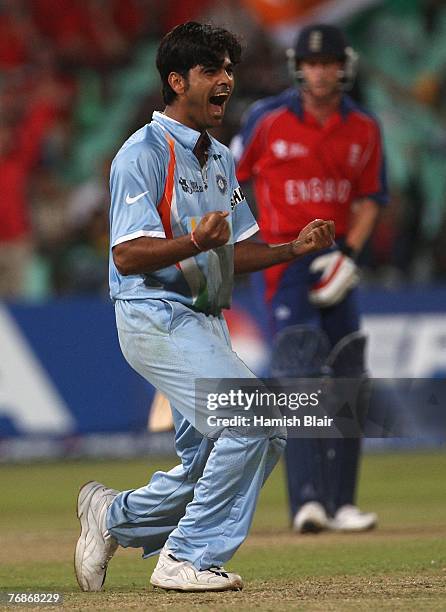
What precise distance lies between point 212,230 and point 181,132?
0.72 metres

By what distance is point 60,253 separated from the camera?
15031 mm

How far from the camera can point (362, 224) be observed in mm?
8023

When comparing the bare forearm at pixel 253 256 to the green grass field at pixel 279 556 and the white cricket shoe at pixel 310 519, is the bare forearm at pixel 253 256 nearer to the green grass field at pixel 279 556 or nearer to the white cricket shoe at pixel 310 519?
the green grass field at pixel 279 556

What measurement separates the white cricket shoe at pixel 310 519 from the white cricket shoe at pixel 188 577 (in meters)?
2.45

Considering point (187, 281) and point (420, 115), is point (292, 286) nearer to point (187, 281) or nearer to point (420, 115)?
point (187, 281)

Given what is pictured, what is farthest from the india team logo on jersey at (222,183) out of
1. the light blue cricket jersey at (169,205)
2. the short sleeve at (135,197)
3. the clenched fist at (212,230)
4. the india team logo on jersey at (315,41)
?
the india team logo on jersey at (315,41)

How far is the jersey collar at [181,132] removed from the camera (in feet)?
17.4

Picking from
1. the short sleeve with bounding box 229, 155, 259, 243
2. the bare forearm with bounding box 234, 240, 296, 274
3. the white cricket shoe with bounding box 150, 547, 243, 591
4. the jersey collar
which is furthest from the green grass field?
the jersey collar

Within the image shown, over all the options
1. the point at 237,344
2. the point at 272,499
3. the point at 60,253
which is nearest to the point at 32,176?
the point at 60,253

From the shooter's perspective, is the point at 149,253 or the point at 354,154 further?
the point at 354,154

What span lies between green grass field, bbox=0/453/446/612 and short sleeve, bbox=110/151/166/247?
125 centimetres

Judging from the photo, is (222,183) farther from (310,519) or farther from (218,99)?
(310,519)

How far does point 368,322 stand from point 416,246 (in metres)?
2.23

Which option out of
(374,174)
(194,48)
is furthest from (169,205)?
(374,174)
